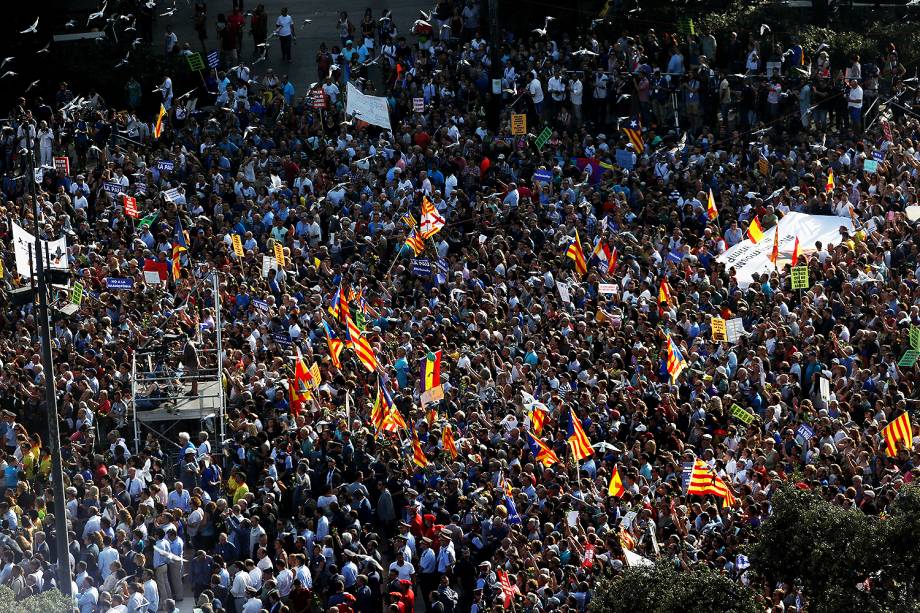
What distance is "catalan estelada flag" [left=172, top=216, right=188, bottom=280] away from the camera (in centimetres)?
3588

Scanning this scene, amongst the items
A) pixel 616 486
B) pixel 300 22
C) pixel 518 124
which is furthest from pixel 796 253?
pixel 300 22

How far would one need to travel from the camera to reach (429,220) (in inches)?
1437

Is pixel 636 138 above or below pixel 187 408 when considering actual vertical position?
above

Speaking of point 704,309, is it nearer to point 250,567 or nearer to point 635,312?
point 635,312

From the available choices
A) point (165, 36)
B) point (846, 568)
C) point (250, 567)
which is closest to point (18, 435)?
point (250, 567)

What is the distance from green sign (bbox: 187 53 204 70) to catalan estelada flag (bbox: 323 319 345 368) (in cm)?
1430

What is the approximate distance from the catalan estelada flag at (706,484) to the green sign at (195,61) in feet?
73.8

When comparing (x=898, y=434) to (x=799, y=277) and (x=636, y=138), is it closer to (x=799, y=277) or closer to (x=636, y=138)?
(x=799, y=277)

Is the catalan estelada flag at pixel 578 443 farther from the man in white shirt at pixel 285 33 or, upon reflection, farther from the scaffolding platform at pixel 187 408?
the man in white shirt at pixel 285 33

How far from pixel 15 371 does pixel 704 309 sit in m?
12.1

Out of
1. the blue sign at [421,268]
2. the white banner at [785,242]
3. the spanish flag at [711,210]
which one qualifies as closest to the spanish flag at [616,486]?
the white banner at [785,242]

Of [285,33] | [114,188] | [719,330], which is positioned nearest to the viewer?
[719,330]

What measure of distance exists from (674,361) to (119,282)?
34.4 ft

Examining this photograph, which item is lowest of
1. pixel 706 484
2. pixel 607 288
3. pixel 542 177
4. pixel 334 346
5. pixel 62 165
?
pixel 62 165
